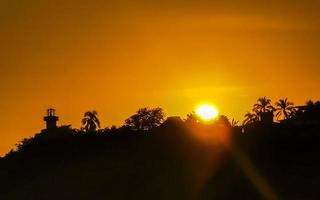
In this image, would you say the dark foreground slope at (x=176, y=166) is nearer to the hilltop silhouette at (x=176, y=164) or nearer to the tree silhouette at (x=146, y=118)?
the hilltop silhouette at (x=176, y=164)

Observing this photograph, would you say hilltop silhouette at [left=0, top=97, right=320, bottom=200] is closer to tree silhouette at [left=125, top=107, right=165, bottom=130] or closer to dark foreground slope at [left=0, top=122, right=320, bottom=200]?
dark foreground slope at [left=0, top=122, right=320, bottom=200]

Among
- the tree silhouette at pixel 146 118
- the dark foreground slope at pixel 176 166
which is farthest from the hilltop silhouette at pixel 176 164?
the tree silhouette at pixel 146 118

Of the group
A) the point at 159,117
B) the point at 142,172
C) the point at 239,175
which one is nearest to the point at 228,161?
the point at 239,175

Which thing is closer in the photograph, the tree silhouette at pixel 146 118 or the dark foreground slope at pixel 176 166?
the dark foreground slope at pixel 176 166

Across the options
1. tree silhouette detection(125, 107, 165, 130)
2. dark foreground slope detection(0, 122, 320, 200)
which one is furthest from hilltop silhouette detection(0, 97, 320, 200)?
tree silhouette detection(125, 107, 165, 130)

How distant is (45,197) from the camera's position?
2618 inches

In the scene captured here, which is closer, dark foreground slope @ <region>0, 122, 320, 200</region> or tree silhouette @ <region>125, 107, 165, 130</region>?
dark foreground slope @ <region>0, 122, 320, 200</region>

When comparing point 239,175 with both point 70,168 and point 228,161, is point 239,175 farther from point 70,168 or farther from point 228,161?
point 70,168

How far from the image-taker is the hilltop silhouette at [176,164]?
5944 centimetres

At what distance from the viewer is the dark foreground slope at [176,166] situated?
59.3 m

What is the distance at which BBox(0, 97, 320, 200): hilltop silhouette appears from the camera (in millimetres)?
59438

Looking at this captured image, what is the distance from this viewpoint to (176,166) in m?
63.3

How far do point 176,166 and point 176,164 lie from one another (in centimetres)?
31

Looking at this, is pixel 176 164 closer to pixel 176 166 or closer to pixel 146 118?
pixel 176 166
